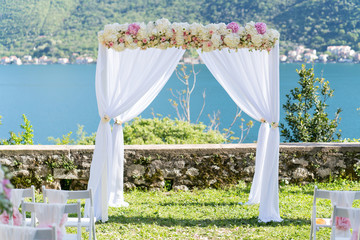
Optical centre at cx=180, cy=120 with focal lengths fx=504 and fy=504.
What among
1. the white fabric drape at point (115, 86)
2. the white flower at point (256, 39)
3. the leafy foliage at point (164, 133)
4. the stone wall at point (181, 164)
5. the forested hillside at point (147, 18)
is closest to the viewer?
the white flower at point (256, 39)

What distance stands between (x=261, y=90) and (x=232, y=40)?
29.0 inches

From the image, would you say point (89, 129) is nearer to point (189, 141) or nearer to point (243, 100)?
point (189, 141)

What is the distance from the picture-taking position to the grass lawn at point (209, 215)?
208 inches

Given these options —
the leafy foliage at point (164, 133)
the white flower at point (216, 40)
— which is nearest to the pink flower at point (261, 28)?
the white flower at point (216, 40)

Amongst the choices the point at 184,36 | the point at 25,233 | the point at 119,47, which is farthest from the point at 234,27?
the point at 25,233

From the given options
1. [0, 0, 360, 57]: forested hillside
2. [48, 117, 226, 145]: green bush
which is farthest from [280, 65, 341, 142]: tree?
[0, 0, 360, 57]: forested hillside

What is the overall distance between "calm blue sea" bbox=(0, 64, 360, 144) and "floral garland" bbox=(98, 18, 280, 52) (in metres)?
19.6

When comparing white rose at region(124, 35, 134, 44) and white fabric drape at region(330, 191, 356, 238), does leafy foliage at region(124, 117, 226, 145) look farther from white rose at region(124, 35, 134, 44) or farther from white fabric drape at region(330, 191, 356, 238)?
white fabric drape at region(330, 191, 356, 238)

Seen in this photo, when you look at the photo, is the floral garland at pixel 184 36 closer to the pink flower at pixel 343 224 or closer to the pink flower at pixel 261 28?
the pink flower at pixel 261 28

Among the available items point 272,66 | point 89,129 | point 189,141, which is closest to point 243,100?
point 272,66

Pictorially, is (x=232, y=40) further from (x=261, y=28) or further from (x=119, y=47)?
(x=119, y=47)

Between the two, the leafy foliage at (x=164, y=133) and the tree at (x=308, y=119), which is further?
the leafy foliage at (x=164, y=133)

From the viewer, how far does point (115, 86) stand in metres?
5.77

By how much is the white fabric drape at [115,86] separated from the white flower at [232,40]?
1.97 ft
